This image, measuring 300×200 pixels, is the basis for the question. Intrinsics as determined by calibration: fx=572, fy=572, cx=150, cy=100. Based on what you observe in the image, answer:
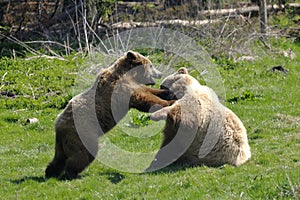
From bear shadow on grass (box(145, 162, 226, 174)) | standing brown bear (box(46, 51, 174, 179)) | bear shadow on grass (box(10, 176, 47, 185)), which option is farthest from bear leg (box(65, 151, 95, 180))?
bear shadow on grass (box(145, 162, 226, 174))

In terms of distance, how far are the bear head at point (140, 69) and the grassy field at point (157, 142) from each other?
4.82 feet

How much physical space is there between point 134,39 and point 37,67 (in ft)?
11.1

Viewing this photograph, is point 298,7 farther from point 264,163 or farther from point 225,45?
point 264,163

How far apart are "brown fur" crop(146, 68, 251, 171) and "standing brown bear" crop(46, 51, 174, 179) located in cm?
38

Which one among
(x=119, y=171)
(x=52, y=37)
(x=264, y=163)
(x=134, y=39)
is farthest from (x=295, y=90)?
(x=52, y=37)

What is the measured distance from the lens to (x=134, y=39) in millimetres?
19375

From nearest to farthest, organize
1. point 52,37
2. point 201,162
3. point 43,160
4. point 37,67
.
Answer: point 201,162 → point 43,160 → point 37,67 → point 52,37

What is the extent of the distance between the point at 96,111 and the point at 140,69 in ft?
Result: 4.44

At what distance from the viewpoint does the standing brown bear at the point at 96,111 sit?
360 inches

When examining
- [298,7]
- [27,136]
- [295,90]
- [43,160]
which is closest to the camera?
[43,160]

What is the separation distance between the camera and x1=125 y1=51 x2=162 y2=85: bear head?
33.3ft

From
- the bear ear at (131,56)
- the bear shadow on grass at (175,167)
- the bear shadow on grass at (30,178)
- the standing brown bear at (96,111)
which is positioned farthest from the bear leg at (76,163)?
the bear ear at (131,56)

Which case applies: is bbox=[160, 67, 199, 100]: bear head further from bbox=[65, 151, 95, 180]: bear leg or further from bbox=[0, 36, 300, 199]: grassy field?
bbox=[65, 151, 95, 180]: bear leg

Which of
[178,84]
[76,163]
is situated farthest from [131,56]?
[76,163]
